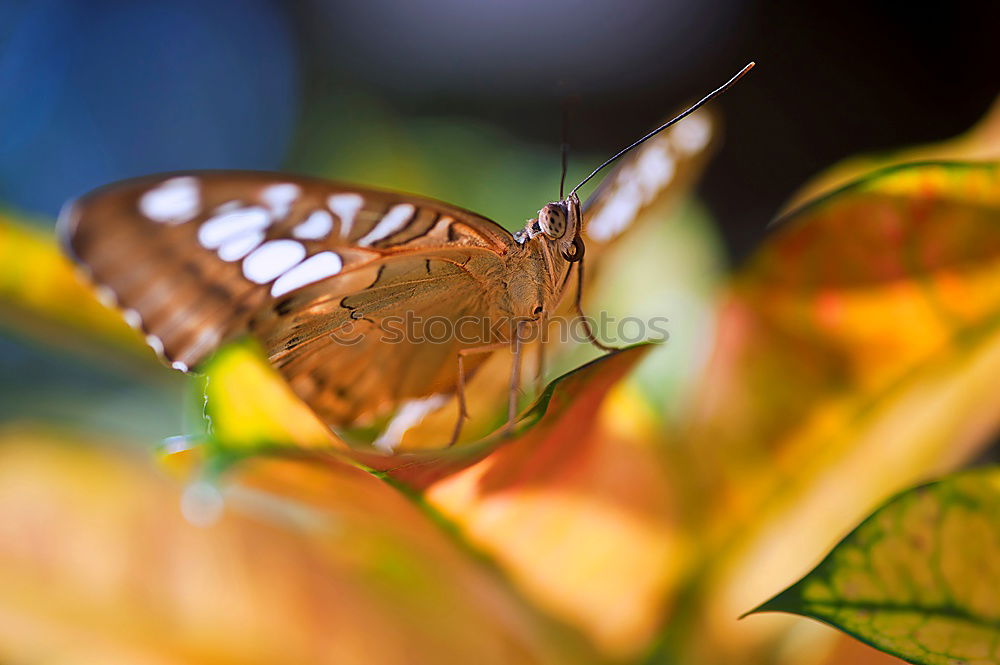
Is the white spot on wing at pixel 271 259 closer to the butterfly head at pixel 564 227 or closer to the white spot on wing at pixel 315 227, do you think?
the white spot on wing at pixel 315 227

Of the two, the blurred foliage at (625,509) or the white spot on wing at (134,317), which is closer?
the blurred foliage at (625,509)

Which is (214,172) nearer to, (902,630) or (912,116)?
(902,630)

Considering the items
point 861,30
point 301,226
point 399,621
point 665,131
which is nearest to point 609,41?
point 861,30

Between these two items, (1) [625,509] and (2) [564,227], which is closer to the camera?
(1) [625,509]

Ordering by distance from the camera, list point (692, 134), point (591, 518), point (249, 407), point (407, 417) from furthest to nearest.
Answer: point (692, 134)
point (407, 417)
point (591, 518)
point (249, 407)

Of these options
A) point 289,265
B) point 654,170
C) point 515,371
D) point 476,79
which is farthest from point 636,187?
point 476,79

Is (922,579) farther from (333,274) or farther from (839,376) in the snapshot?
(333,274)

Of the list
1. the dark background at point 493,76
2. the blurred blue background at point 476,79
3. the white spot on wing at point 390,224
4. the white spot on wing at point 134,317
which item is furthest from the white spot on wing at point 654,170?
the dark background at point 493,76

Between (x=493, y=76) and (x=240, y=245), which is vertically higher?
(x=493, y=76)
